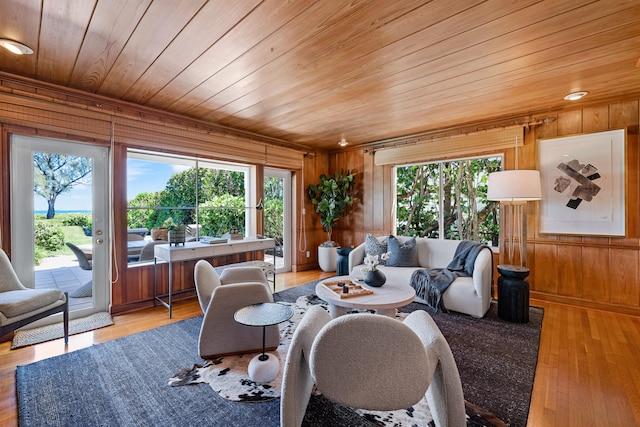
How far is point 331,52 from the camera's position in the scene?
2223 millimetres

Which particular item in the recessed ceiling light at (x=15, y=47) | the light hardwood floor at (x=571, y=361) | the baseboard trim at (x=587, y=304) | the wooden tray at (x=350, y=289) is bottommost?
the light hardwood floor at (x=571, y=361)

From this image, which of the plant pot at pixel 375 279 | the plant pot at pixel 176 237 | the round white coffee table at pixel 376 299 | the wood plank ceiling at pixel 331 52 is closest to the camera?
the wood plank ceiling at pixel 331 52

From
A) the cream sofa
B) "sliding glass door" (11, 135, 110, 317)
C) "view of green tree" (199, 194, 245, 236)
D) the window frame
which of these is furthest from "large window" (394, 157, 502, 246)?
"sliding glass door" (11, 135, 110, 317)

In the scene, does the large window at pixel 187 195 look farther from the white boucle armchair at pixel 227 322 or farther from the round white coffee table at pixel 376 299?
the round white coffee table at pixel 376 299

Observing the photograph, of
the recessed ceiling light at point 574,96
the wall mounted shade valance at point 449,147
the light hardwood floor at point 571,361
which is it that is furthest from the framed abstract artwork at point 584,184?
the light hardwood floor at point 571,361

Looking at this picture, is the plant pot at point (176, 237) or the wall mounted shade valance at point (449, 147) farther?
the wall mounted shade valance at point (449, 147)

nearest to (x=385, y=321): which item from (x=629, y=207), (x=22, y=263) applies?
(x=22, y=263)

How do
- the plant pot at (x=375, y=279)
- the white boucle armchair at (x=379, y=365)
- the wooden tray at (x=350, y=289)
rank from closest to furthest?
the white boucle armchair at (x=379, y=365), the wooden tray at (x=350, y=289), the plant pot at (x=375, y=279)

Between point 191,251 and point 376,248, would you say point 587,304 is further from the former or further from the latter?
point 191,251

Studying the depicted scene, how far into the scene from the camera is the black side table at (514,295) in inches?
118

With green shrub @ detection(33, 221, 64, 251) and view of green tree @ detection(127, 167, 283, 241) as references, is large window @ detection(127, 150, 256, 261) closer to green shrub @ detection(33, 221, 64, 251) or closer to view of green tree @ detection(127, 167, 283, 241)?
view of green tree @ detection(127, 167, 283, 241)

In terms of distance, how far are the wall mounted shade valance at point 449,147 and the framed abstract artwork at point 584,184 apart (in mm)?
416

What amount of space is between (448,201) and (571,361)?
2718 mm

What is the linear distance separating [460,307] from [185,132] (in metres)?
4.02
